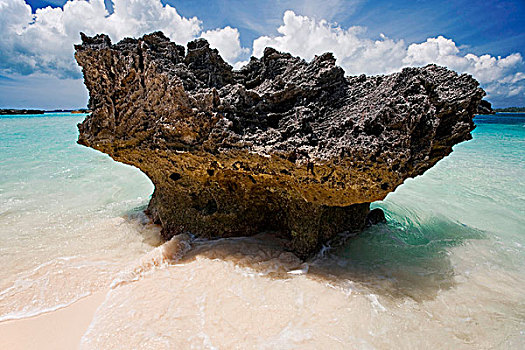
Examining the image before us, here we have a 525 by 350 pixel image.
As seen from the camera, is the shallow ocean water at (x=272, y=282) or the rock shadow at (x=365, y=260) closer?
the shallow ocean water at (x=272, y=282)

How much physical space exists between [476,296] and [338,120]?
229cm

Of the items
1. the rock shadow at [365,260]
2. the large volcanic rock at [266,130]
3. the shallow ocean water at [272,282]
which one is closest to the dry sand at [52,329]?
the shallow ocean water at [272,282]

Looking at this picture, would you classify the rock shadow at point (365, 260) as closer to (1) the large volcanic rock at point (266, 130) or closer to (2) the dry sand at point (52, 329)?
(1) the large volcanic rock at point (266, 130)

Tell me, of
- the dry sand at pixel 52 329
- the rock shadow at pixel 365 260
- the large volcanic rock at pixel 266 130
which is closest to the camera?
the dry sand at pixel 52 329

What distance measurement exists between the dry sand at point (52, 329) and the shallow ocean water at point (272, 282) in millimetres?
110

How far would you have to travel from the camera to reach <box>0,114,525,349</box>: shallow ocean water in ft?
7.18

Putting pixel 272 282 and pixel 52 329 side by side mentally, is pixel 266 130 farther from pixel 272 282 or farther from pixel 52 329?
pixel 52 329

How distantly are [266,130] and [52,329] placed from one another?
2791 millimetres

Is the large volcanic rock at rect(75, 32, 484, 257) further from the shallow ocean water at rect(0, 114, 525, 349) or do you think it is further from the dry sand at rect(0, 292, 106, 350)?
the dry sand at rect(0, 292, 106, 350)

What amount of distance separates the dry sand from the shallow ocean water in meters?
0.11

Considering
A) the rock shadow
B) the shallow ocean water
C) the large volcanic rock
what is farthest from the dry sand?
the large volcanic rock

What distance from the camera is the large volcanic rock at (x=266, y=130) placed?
2.70 m

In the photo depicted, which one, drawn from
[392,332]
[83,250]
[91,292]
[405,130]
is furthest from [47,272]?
[405,130]

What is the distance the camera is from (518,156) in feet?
37.5
